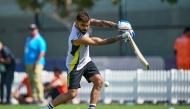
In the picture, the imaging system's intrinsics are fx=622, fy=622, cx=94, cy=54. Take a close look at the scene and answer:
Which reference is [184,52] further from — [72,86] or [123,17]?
[72,86]

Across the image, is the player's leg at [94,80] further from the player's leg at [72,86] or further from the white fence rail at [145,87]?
the white fence rail at [145,87]

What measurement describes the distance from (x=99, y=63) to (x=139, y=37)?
6.35m

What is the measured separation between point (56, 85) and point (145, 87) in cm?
261

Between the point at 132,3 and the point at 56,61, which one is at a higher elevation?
the point at 132,3

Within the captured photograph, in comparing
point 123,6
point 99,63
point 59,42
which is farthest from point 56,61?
point 59,42

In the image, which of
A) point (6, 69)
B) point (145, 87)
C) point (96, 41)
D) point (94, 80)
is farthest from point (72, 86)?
point (6, 69)

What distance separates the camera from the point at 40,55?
17.5 m

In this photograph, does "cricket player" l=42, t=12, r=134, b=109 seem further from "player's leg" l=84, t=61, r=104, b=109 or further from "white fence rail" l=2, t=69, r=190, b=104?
"white fence rail" l=2, t=69, r=190, b=104

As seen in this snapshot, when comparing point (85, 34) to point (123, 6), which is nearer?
point (85, 34)

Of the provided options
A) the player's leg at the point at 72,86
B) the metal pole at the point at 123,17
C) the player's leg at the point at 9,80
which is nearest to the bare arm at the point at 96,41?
the player's leg at the point at 72,86

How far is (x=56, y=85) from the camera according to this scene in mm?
18281

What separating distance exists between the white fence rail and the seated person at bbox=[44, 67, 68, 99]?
1.98ft

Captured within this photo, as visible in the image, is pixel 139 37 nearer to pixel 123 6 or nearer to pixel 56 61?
pixel 123 6

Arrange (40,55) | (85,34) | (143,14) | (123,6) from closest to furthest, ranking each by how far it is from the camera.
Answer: (85,34) → (40,55) → (123,6) → (143,14)
